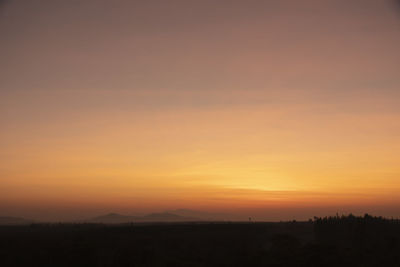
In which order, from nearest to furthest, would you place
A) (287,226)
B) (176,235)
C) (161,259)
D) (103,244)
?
(161,259)
(103,244)
(176,235)
(287,226)

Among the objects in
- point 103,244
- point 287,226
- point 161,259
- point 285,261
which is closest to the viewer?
point 285,261

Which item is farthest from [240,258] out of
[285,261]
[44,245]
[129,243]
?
[44,245]

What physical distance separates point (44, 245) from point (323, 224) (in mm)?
25937

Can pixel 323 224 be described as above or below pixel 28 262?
above

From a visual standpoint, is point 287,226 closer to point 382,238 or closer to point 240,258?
point 382,238

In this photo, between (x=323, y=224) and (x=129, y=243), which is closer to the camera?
(x=129, y=243)

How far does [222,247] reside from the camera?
4303 cm

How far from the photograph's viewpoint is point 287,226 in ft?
185

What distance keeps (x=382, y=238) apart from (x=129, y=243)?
874 inches

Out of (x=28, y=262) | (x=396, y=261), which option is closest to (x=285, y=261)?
(x=396, y=261)

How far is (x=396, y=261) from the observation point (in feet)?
123

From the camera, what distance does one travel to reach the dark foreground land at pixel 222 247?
37.0 metres

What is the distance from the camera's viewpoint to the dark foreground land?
122 ft

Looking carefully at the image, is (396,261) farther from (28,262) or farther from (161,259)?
(28,262)
